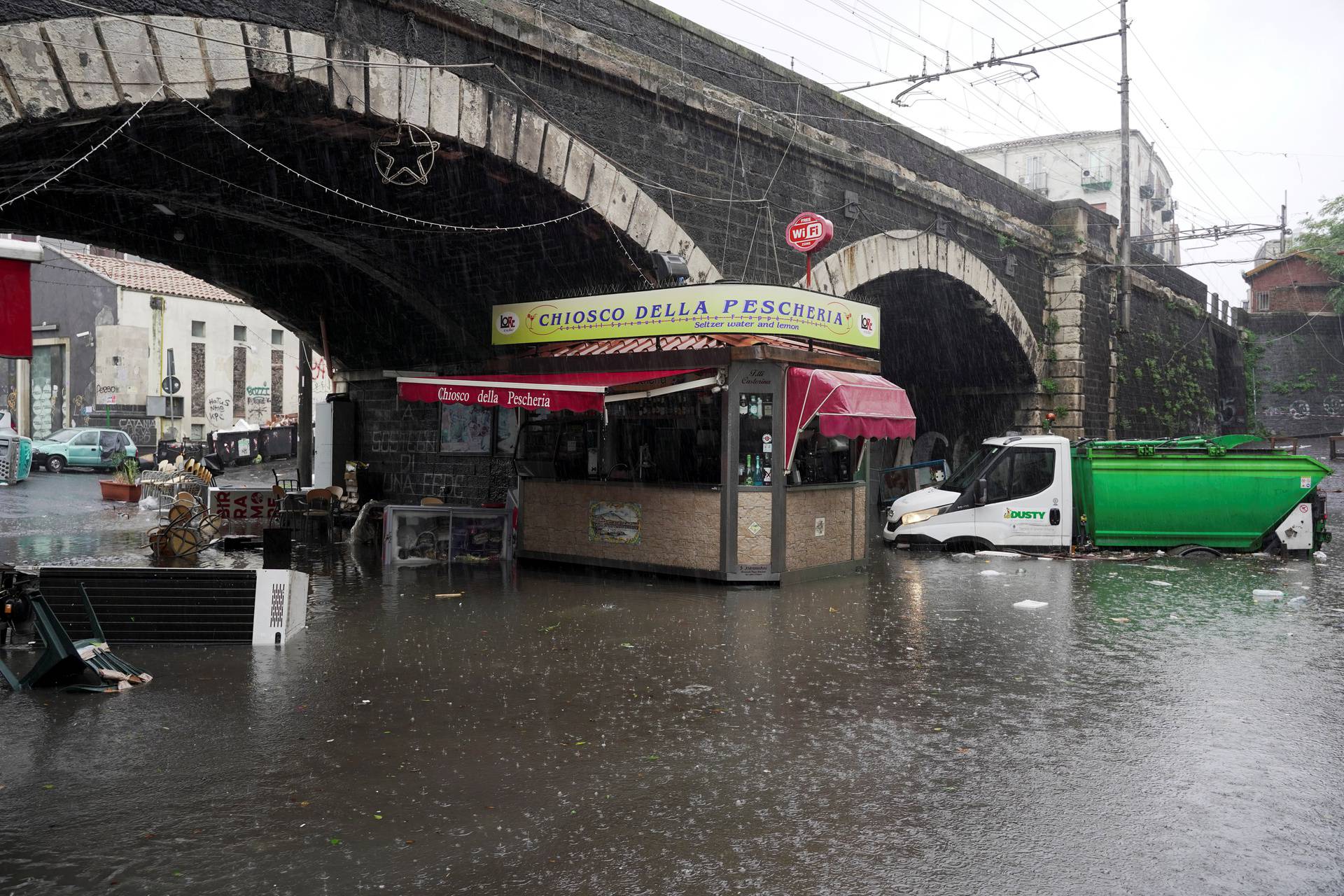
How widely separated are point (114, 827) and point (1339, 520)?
20.5 meters

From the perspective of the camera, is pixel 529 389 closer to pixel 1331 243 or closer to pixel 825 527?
pixel 825 527

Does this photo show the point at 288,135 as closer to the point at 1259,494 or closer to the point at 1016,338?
the point at 1259,494

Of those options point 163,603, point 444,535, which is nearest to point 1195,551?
point 444,535

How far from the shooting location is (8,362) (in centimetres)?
4050

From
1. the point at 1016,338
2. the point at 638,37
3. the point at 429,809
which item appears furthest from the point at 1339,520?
the point at 429,809

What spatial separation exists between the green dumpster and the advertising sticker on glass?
346 inches

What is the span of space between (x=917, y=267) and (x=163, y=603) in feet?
45.2

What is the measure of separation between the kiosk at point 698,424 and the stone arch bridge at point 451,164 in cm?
172

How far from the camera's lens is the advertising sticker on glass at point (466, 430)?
1692 cm

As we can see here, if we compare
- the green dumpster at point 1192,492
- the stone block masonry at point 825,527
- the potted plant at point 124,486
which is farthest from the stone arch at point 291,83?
the potted plant at point 124,486

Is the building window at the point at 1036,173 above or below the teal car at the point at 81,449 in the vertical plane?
above

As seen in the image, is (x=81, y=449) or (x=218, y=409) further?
(x=218, y=409)

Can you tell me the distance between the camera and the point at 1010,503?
1454cm

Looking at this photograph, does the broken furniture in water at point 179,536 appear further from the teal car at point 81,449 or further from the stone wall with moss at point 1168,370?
the teal car at point 81,449
